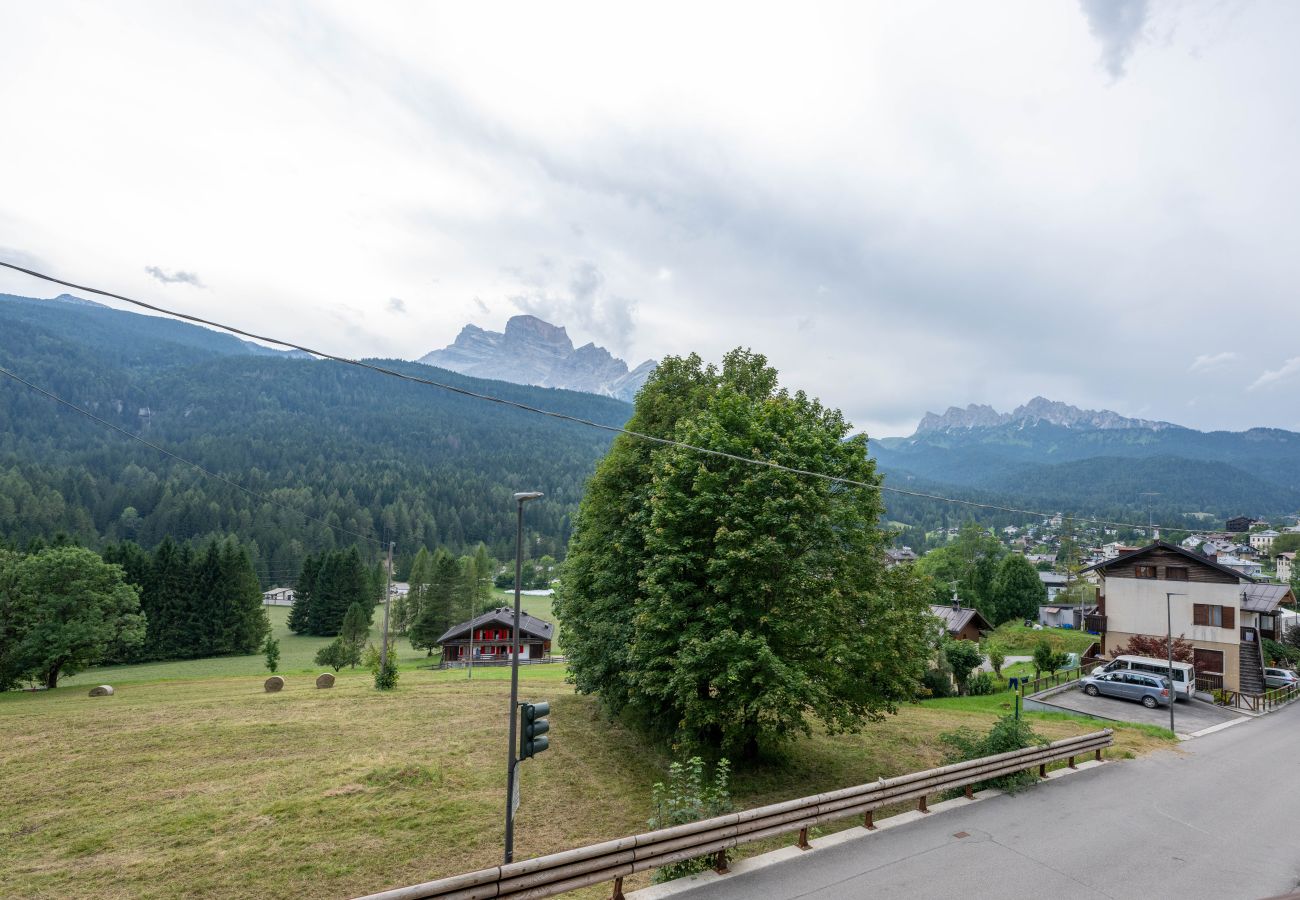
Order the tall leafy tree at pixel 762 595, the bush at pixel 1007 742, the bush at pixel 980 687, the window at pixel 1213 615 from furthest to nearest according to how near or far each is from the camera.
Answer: the bush at pixel 980 687 < the window at pixel 1213 615 < the tall leafy tree at pixel 762 595 < the bush at pixel 1007 742

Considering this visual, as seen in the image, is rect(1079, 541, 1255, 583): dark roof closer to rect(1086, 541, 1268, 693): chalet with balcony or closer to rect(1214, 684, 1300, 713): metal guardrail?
rect(1086, 541, 1268, 693): chalet with balcony

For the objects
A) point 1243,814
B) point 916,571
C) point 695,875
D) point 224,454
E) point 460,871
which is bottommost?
point 460,871

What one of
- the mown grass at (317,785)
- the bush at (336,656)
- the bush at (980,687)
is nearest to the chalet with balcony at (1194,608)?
the bush at (980,687)

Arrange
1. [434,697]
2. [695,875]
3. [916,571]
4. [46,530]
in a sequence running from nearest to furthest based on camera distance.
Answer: [695,875] < [916,571] < [434,697] < [46,530]

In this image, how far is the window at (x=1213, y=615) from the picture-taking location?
35.8 metres

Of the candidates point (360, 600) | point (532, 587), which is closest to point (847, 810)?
point (360, 600)

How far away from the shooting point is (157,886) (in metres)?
11.5

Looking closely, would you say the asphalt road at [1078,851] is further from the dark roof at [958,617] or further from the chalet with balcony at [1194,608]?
the dark roof at [958,617]

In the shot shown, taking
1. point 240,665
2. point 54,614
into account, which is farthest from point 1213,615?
point 240,665

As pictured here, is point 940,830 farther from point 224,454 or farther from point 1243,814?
point 224,454

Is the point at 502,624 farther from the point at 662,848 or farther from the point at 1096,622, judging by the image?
the point at 662,848

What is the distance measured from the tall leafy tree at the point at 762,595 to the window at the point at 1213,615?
94.6 feet

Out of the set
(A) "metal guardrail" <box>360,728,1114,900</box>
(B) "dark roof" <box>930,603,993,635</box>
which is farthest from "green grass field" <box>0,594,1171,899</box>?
(B) "dark roof" <box>930,603,993,635</box>

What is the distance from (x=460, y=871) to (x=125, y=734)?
706 inches
